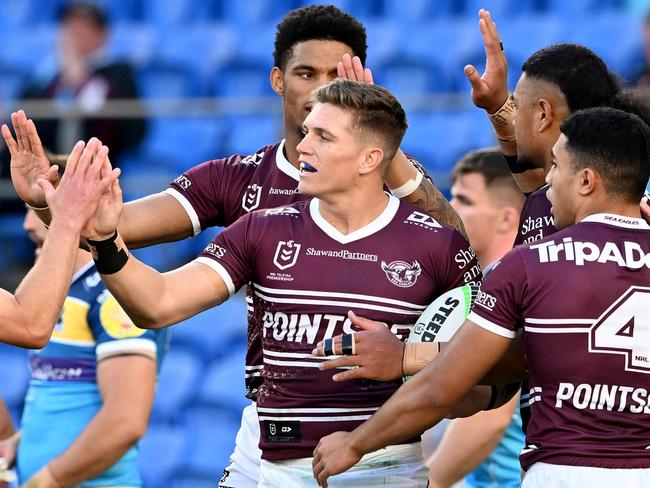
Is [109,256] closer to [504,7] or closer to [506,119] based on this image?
[506,119]

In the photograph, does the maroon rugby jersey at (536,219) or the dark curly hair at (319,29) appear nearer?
the maroon rugby jersey at (536,219)

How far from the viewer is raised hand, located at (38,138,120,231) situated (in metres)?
4.32

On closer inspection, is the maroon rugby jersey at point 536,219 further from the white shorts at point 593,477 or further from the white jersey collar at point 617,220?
the white shorts at point 593,477

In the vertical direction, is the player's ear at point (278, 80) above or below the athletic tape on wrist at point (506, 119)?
above

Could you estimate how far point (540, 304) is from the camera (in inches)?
163

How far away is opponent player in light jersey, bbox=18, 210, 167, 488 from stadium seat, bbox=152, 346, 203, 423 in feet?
11.2

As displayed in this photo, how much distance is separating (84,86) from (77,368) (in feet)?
17.0

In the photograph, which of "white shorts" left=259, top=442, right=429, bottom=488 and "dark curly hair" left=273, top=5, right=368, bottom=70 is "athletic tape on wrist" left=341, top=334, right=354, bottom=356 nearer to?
"white shorts" left=259, top=442, right=429, bottom=488

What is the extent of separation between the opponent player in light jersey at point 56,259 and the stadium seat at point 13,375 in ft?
18.7

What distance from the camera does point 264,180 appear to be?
5.43 m

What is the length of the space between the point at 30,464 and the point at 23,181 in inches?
73.2

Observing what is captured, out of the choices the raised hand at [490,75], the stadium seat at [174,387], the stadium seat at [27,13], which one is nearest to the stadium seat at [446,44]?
the stadium seat at [174,387]

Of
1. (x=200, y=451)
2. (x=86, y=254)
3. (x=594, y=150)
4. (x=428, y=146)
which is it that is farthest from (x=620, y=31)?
(x=594, y=150)

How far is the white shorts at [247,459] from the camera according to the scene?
526 cm
